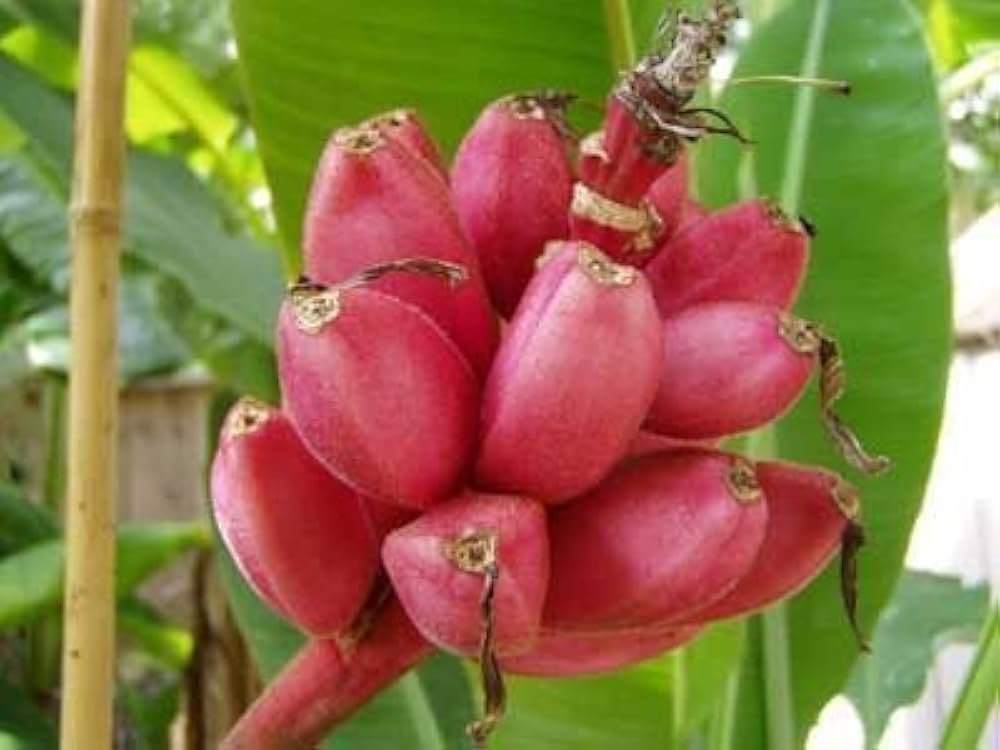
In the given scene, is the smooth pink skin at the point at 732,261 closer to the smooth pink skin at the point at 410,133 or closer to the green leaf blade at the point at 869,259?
the smooth pink skin at the point at 410,133

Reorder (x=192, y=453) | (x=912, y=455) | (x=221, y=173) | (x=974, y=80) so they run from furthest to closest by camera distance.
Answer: (x=192, y=453), (x=221, y=173), (x=974, y=80), (x=912, y=455)

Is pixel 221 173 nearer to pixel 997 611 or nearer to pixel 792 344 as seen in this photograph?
pixel 997 611

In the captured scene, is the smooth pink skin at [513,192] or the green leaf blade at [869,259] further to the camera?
the green leaf blade at [869,259]

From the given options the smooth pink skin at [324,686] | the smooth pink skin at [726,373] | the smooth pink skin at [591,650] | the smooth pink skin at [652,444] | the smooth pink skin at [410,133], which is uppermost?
the smooth pink skin at [410,133]

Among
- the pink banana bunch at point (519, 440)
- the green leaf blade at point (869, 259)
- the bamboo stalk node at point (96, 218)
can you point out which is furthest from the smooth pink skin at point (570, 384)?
the green leaf blade at point (869, 259)

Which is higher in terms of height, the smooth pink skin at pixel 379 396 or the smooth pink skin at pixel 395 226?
the smooth pink skin at pixel 395 226

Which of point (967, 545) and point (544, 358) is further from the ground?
point (544, 358)

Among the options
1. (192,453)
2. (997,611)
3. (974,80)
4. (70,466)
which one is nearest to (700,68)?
(70,466)
